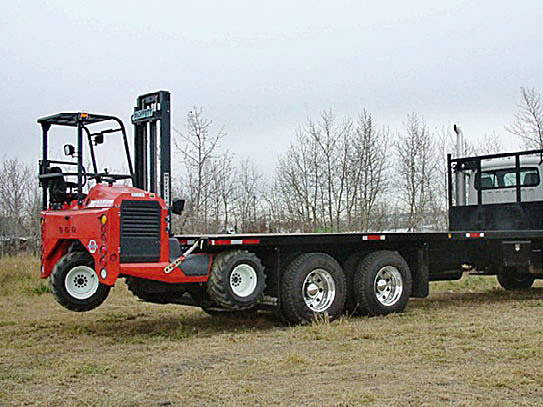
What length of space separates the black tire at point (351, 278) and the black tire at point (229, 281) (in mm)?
1801

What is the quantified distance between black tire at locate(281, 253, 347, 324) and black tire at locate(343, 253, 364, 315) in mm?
487

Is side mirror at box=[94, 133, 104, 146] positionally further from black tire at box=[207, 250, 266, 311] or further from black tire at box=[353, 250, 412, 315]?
black tire at box=[353, 250, 412, 315]

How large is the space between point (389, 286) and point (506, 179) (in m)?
4.15

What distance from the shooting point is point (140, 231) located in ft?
31.0

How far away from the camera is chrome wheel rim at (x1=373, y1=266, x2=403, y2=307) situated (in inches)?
454

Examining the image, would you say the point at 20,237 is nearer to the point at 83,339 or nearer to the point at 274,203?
the point at 274,203

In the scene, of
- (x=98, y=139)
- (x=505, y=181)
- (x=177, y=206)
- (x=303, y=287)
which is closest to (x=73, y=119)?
(x=98, y=139)

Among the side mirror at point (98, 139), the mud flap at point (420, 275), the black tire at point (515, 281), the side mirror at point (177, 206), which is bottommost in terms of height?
the black tire at point (515, 281)

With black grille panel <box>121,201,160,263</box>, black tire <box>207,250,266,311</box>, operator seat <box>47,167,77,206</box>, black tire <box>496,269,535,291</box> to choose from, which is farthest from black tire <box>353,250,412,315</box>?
black tire <box>496,269,535,291</box>

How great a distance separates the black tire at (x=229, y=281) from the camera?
978 cm

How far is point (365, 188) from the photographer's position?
85.0 feet

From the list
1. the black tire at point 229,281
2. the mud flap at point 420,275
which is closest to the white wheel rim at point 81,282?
the black tire at point 229,281

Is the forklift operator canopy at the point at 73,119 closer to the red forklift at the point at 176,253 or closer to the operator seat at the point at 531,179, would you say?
the red forklift at the point at 176,253

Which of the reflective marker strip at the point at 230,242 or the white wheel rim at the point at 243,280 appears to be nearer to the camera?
the reflective marker strip at the point at 230,242
